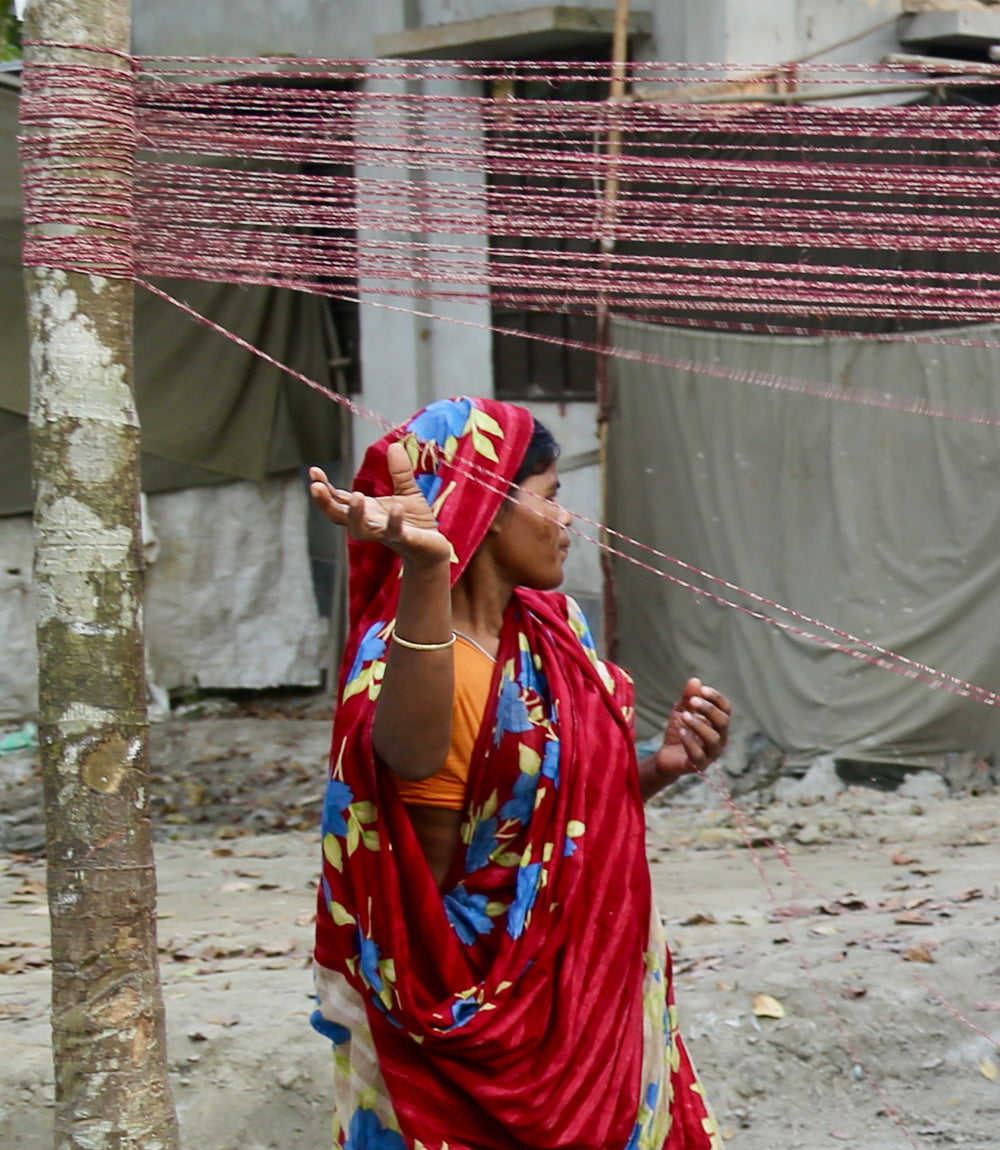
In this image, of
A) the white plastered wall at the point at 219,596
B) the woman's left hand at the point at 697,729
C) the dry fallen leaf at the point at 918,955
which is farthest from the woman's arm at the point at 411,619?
the white plastered wall at the point at 219,596

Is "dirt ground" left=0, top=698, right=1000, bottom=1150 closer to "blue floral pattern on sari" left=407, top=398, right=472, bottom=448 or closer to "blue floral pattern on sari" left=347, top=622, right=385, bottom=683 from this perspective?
"blue floral pattern on sari" left=347, top=622, right=385, bottom=683

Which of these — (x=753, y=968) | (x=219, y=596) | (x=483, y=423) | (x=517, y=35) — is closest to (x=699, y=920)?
(x=753, y=968)

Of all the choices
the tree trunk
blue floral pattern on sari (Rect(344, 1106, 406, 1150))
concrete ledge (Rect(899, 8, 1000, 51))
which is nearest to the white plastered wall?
concrete ledge (Rect(899, 8, 1000, 51))

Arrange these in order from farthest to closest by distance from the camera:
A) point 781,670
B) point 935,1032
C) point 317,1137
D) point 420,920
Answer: point 781,670
point 935,1032
point 317,1137
point 420,920

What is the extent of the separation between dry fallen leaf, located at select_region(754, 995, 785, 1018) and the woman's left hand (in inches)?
78.8

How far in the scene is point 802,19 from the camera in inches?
310

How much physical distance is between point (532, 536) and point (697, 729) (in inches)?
18.0

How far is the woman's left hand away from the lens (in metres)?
2.78

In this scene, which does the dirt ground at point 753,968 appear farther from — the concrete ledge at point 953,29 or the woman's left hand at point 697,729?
the concrete ledge at point 953,29

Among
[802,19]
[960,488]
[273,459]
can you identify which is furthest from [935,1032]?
[273,459]

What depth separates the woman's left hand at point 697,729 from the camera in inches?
109

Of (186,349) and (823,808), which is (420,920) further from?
(186,349)

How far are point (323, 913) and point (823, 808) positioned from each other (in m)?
4.89

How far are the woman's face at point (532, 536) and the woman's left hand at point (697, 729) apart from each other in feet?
1.07
